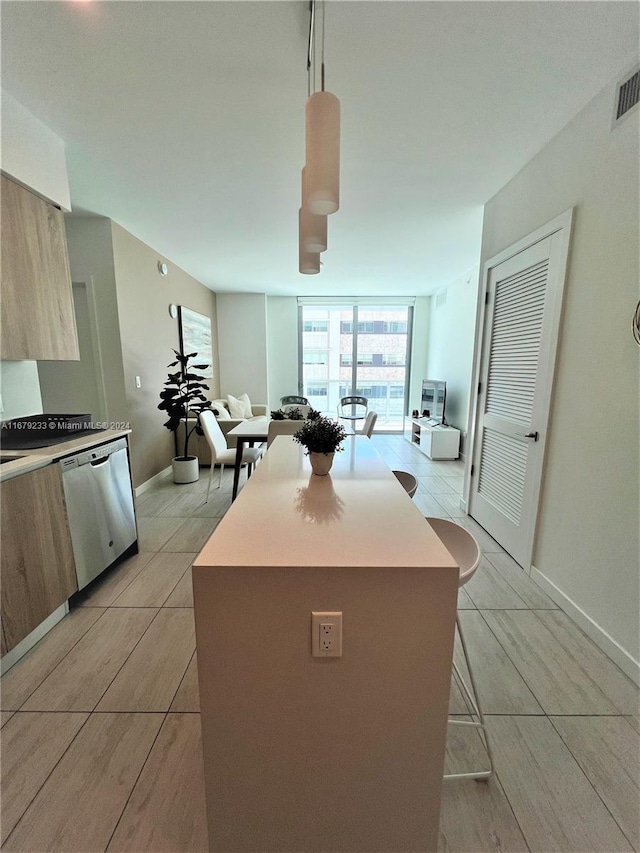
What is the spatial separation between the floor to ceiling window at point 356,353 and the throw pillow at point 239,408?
1.46 meters

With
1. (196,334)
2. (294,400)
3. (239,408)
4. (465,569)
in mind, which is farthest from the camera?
(294,400)

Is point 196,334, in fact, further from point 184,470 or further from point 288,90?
point 288,90

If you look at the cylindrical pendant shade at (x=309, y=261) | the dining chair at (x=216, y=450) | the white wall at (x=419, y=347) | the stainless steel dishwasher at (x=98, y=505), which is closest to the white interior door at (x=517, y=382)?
the cylindrical pendant shade at (x=309, y=261)

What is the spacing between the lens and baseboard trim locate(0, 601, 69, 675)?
1.55 metres

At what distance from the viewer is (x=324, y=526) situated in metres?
1.02

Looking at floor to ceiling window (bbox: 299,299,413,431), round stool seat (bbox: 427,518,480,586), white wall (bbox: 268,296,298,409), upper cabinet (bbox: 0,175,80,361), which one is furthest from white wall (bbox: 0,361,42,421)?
floor to ceiling window (bbox: 299,299,413,431)

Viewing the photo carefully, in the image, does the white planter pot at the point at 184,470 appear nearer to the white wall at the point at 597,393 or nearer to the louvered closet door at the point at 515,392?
the louvered closet door at the point at 515,392

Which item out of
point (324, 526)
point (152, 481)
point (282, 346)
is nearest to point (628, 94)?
point (324, 526)

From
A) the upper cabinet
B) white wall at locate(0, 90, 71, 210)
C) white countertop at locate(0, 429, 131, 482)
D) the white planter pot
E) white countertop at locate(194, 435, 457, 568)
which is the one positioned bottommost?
the white planter pot

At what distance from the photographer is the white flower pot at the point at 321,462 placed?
149 centimetres

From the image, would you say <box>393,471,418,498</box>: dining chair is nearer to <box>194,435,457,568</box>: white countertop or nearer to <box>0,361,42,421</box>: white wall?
<box>194,435,457,568</box>: white countertop

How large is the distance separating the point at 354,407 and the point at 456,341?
221 centimetres

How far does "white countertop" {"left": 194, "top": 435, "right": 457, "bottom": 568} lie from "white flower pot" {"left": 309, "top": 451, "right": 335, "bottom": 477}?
0.03m

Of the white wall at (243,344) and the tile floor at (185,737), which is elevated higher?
the white wall at (243,344)
